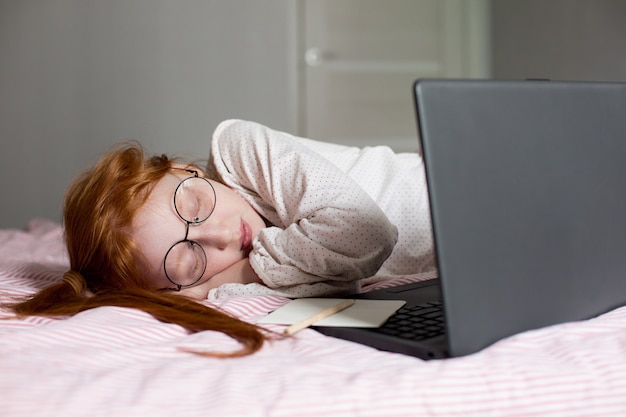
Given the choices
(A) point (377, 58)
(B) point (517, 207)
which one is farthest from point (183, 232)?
(A) point (377, 58)

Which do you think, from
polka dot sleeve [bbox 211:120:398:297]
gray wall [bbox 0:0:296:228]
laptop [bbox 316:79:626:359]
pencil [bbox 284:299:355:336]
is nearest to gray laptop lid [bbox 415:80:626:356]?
laptop [bbox 316:79:626:359]

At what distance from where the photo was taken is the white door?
3553 mm

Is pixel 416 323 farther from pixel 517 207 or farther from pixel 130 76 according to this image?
pixel 130 76

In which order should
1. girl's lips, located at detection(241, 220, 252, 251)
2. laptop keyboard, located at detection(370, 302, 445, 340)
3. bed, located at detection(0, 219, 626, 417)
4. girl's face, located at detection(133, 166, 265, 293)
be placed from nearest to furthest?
bed, located at detection(0, 219, 626, 417)
laptop keyboard, located at detection(370, 302, 445, 340)
girl's face, located at detection(133, 166, 265, 293)
girl's lips, located at detection(241, 220, 252, 251)

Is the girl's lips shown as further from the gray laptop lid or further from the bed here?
the gray laptop lid

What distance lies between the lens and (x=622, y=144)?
890mm

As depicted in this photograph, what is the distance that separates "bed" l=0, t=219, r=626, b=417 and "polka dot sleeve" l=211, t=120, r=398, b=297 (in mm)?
237

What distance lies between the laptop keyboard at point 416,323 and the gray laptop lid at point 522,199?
0.10m

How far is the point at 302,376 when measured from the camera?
702 mm

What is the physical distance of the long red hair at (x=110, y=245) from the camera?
1.02m

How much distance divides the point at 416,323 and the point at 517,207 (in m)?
0.22

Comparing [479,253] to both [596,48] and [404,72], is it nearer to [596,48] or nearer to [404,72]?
[596,48]

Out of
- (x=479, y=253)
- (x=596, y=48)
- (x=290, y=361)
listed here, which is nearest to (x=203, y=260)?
(x=290, y=361)

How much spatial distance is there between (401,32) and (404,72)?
21cm
